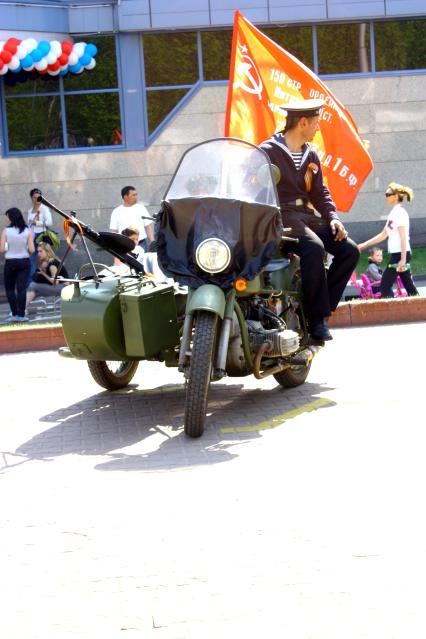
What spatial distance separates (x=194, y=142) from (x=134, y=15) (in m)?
2.52

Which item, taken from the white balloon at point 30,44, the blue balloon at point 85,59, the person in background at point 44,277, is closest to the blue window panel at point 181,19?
the blue balloon at point 85,59

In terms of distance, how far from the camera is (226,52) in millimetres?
20906

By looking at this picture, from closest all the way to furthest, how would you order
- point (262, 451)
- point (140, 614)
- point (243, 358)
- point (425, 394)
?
point (140, 614) < point (262, 451) < point (243, 358) < point (425, 394)

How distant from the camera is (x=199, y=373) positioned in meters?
6.48

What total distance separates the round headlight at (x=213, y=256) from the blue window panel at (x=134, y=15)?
46.6 ft

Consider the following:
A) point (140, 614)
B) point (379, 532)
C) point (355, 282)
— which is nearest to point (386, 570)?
point (379, 532)

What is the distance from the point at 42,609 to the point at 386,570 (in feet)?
4.19

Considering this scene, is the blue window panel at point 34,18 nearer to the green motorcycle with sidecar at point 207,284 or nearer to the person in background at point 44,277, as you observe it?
the person in background at point 44,277

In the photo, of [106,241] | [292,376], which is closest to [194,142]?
[292,376]

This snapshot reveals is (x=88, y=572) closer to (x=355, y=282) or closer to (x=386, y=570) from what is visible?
→ (x=386, y=570)

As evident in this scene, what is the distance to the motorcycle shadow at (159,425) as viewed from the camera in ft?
20.8

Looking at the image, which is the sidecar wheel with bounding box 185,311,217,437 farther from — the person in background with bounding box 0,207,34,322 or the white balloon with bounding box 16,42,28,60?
the white balloon with bounding box 16,42,28,60

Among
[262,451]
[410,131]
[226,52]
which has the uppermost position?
[226,52]

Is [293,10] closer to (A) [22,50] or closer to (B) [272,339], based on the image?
(A) [22,50]
